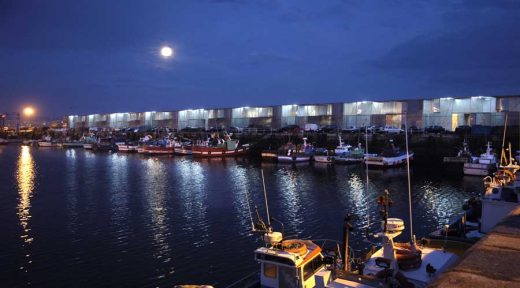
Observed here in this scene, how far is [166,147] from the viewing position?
81125 mm

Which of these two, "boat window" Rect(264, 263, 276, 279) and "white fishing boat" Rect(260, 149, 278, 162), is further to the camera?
"white fishing boat" Rect(260, 149, 278, 162)

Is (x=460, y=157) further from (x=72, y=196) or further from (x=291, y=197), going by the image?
(x=72, y=196)

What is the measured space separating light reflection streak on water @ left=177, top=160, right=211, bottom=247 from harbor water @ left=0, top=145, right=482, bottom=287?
0.25 ft

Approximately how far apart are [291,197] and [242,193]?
405 cm

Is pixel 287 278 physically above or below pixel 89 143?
below

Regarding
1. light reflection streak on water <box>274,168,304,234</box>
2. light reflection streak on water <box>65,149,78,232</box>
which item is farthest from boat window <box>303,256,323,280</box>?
light reflection streak on water <box>65,149,78,232</box>

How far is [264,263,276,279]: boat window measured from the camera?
10.8 m

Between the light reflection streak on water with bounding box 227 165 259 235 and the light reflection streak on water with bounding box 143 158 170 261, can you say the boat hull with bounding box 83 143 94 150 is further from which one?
the light reflection streak on water with bounding box 227 165 259 235

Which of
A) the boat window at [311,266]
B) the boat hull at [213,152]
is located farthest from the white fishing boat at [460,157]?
the boat window at [311,266]

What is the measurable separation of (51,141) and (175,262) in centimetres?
12491

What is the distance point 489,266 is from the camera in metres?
4.30

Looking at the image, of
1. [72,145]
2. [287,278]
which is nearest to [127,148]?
[72,145]

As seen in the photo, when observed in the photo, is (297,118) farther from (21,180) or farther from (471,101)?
(21,180)

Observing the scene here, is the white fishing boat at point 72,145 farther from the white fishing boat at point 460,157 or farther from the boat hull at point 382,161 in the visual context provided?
the white fishing boat at point 460,157
